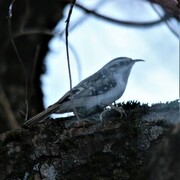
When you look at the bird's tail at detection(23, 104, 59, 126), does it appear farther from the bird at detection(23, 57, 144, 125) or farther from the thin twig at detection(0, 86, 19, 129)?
the thin twig at detection(0, 86, 19, 129)

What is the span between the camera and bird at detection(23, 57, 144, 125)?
11.3 ft

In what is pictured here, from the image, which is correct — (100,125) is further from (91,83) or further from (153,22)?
(153,22)

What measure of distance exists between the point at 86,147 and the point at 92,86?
1.04m

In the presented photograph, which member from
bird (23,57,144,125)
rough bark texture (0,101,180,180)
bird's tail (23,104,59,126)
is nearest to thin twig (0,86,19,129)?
bird (23,57,144,125)

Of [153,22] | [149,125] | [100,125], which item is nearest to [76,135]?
[100,125]

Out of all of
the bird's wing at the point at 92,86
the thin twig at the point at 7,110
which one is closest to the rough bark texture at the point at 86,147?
the bird's wing at the point at 92,86

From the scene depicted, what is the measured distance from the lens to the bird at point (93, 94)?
3.45 meters

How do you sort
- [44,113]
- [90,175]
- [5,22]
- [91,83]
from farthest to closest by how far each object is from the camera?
[5,22]
[91,83]
[44,113]
[90,175]

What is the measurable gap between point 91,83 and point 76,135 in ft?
3.28

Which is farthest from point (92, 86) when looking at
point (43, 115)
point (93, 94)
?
point (43, 115)

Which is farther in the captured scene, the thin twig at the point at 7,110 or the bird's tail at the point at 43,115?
the thin twig at the point at 7,110

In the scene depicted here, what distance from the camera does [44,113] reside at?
11.2 feet

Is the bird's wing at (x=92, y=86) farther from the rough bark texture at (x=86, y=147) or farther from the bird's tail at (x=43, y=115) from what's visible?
the rough bark texture at (x=86, y=147)

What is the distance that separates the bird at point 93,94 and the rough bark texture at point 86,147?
40cm
